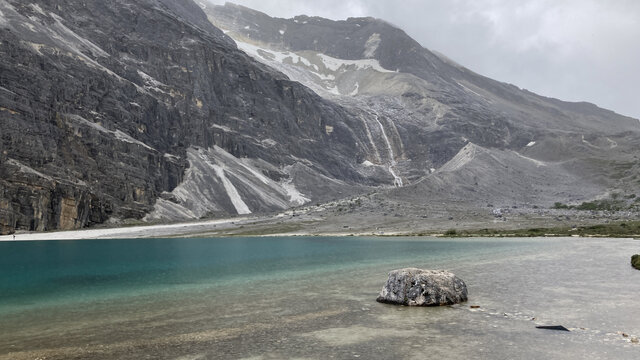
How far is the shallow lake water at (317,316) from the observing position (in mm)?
15242

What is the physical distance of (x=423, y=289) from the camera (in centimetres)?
2272

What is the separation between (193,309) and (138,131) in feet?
541

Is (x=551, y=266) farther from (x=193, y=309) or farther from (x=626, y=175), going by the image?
(x=626, y=175)

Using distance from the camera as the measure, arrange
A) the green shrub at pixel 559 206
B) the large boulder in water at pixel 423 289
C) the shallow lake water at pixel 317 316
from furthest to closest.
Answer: the green shrub at pixel 559 206 → the large boulder in water at pixel 423 289 → the shallow lake water at pixel 317 316

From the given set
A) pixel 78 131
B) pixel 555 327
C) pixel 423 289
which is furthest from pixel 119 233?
pixel 555 327

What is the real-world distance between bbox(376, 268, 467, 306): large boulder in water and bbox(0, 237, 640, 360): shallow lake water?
0.71 meters

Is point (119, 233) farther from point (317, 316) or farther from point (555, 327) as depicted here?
point (555, 327)

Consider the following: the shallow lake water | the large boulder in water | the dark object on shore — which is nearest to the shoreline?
the shallow lake water

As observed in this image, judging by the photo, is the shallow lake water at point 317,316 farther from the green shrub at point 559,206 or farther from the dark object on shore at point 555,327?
the green shrub at point 559,206

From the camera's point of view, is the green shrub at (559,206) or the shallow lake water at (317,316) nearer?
the shallow lake water at (317,316)

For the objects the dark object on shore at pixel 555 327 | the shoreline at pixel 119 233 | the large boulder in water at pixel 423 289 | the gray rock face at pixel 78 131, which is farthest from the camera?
the gray rock face at pixel 78 131

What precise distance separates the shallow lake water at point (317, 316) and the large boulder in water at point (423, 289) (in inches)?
28.0

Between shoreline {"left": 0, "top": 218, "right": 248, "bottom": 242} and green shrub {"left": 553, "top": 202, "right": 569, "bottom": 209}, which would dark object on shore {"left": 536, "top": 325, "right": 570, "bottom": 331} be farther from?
green shrub {"left": 553, "top": 202, "right": 569, "bottom": 209}

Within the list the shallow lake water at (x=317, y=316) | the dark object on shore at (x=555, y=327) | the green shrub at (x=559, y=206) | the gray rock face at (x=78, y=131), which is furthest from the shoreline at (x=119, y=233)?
the dark object on shore at (x=555, y=327)
